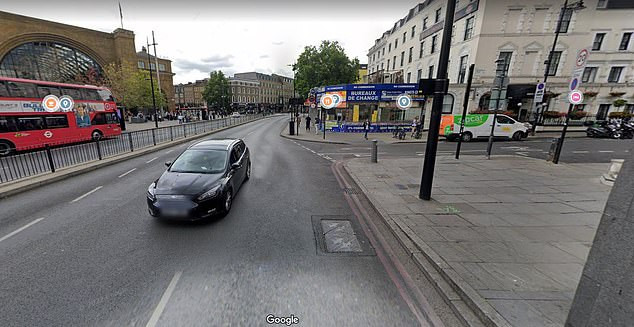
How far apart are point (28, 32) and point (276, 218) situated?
55.8 m

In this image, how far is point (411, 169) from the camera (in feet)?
29.6

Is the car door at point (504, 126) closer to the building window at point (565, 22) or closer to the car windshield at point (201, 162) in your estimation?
the building window at point (565, 22)

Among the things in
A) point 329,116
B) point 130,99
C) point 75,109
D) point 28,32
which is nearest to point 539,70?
point 329,116

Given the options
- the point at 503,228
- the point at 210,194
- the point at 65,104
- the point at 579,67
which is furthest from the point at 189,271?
the point at 65,104

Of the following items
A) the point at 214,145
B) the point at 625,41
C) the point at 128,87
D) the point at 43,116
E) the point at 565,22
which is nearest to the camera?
the point at 214,145

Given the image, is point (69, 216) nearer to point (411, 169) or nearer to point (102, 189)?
point (102, 189)

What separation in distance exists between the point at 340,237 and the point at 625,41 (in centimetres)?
3797

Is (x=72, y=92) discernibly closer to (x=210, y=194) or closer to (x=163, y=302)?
(x=210, y=194)

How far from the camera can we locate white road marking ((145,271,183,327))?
2.57 m

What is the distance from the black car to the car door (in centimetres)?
1891

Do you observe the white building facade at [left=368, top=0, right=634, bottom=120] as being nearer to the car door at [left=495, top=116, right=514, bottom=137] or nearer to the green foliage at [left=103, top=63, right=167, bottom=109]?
the car door at [left=495, top=116, right=514, bottom=137]

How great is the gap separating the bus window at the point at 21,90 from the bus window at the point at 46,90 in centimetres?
24

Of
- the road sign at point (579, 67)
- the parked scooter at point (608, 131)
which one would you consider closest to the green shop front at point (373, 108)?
the parked scooter at point (608, 131)

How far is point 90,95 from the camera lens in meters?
15.2
